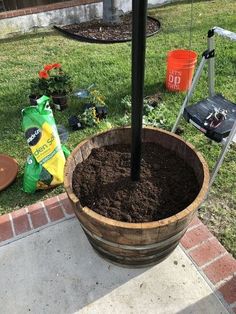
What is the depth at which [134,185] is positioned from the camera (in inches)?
85.9

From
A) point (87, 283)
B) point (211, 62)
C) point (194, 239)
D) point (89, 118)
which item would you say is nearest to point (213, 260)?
point (194, 239)

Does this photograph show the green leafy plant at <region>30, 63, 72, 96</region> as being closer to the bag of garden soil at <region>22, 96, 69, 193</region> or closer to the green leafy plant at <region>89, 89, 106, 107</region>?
the green leafy plant at <region>89, 89, 106, 107</region>

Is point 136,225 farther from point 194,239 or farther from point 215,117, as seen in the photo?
point 215,117

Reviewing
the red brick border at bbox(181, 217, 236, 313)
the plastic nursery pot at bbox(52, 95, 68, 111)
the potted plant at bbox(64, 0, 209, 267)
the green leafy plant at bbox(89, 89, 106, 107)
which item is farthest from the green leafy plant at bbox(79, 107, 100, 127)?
the red brick border at bbox(181, 217, 236, 313)

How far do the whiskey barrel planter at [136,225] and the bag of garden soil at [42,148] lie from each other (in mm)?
490

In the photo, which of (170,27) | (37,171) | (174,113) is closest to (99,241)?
(37,171)

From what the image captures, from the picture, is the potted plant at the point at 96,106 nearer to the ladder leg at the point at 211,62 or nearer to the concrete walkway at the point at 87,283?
the ladder leg at the point at 211,62

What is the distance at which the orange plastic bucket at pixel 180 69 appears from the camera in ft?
13.2

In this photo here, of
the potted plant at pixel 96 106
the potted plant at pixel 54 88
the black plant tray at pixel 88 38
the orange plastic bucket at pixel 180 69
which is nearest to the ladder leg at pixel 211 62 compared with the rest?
the orange plastic bucket at pixel 180 69

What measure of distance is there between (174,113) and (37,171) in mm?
1820

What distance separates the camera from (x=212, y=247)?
2.43 metres

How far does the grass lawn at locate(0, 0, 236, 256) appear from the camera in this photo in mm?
2926

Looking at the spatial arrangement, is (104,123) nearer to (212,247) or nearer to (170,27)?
(212,247)

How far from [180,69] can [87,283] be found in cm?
281
